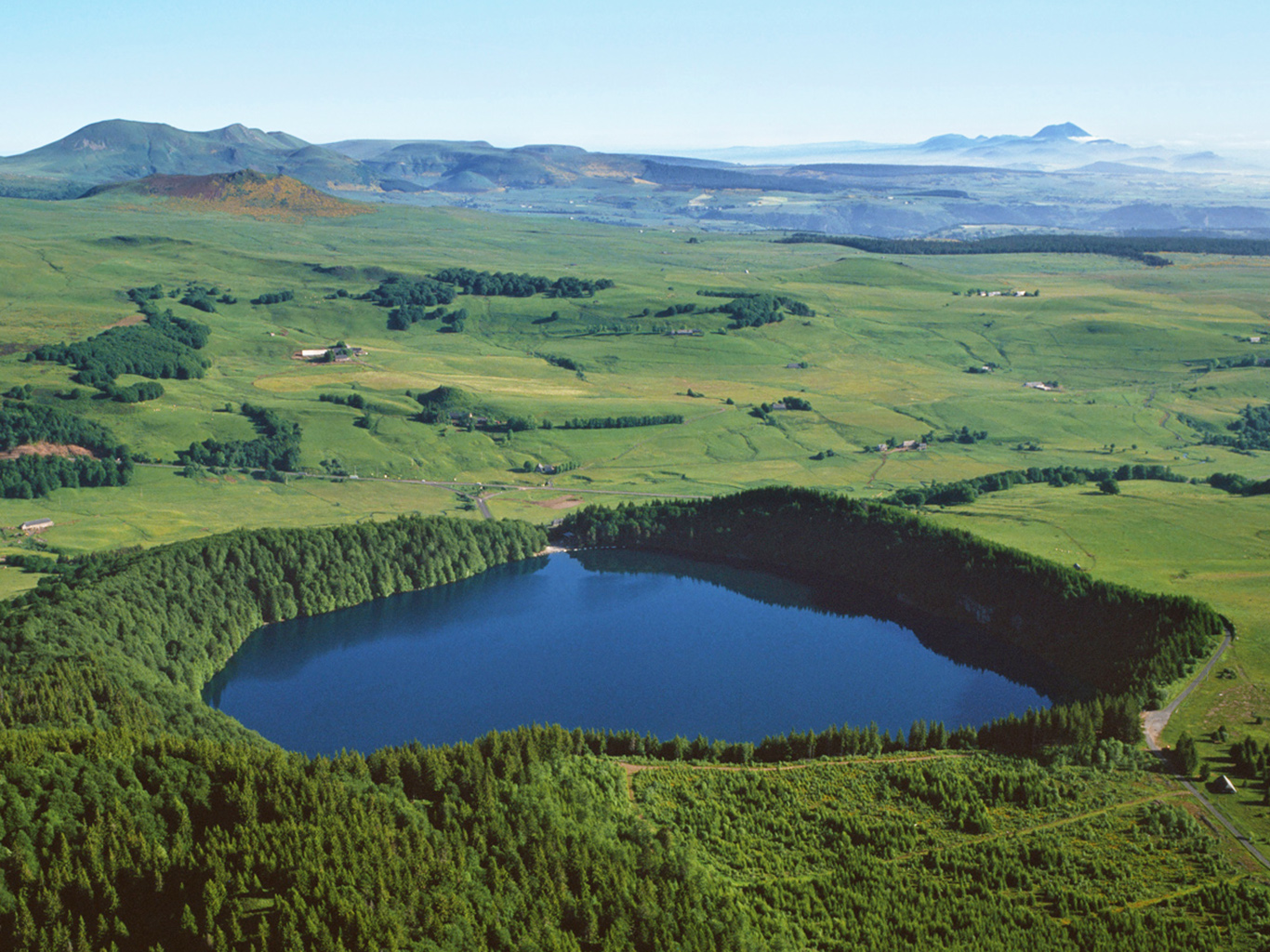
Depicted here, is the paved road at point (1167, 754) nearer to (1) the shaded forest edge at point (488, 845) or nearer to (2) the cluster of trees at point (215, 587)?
(1) the shaded forest edge at point (488, 845)

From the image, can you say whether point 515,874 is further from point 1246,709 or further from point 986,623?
point 986,623

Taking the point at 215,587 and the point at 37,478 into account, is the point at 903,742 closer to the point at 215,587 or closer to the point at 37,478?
the point at 215,587

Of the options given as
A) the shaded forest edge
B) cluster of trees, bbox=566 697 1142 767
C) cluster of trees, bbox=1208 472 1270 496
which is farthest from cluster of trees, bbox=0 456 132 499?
cluster of trees, bbox=1208 472 1270 496

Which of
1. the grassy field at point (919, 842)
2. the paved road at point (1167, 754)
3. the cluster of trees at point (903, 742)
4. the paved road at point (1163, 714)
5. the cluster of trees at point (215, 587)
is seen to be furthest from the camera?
the cluster of trees at point (215, 587)

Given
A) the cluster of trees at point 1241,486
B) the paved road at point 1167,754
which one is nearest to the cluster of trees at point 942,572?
the paved road at point 1167,754

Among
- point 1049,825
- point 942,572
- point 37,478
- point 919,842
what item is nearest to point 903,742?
point 1049,825

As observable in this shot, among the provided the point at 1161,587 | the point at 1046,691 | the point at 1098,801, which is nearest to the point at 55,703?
the point at 1098,801
